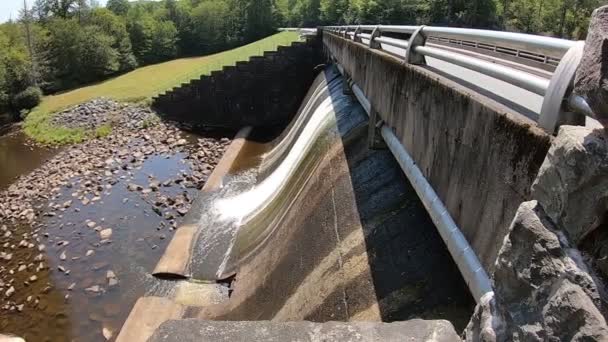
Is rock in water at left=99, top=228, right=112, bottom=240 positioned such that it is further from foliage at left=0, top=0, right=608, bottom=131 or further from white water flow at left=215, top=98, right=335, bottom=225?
foliage at left=0, top=0, right=608, bottom=131

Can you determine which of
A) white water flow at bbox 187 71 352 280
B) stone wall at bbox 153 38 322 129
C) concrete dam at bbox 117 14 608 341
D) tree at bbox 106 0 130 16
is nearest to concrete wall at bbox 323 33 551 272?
concrete dam at bbox 117 14 608 341

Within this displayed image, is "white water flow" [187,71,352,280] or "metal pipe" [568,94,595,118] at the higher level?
"metal pipe" [568,94,595,118]

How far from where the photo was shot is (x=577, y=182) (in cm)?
147

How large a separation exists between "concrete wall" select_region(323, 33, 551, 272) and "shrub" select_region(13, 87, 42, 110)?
36.1 m

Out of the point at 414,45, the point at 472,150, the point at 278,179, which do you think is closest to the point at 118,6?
the point at 278,179

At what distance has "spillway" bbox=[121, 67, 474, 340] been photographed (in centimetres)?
558

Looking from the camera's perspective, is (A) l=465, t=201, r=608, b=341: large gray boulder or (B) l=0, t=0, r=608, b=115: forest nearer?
(A) l=465, t=201, r=608, b=341: large gray boulder

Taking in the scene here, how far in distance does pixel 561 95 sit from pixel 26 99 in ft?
128

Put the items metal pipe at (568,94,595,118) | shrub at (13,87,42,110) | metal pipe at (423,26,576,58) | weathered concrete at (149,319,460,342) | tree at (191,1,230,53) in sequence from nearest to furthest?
metal pipe at (568,94,595,118) < metal pipe at (423,26,576,58) < weathered concrete at (149,319,460,342) < shrub at (13,87,42,110) < tree at (191,1,230,53)

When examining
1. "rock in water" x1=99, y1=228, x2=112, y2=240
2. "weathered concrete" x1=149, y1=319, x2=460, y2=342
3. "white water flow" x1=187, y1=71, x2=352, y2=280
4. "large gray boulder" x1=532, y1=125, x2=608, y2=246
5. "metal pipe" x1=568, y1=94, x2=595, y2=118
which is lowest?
"rock in water" x1=99, y1=228, x2=112, y2=240

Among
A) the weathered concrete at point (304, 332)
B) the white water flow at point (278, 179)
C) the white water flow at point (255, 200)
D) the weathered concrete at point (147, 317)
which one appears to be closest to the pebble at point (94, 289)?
the weathered concrete at point (147, 317)

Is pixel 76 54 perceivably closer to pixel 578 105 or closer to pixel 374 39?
pixel 374 39

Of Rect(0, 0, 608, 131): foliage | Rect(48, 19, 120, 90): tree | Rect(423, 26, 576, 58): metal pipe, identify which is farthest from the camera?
Rect(48, 19, 120, 90): tree

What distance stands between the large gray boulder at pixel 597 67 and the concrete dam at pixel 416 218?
0.07ft
